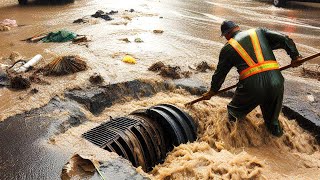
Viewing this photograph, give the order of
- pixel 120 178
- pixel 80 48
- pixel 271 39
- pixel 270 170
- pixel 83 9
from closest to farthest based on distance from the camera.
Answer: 1. pixel 120 178
2. pixel 270 170
3. pixel 271 39
4. pixel 80 48
5. pixel 83 9

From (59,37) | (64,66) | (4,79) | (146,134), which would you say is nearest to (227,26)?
(146,134)

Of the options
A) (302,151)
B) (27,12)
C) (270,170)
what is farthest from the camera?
(27,12)

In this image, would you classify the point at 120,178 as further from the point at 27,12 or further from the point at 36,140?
the point at 27,12

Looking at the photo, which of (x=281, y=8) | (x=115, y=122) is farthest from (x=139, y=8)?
(x=115, y=122)

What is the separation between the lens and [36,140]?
457cm

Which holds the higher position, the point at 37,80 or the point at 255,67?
the point at 255,67

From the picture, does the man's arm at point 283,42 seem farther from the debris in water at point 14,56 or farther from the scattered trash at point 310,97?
the debris in water at point 14,56

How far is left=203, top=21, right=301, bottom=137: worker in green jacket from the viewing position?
4.62m

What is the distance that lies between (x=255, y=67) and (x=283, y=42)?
63 cm

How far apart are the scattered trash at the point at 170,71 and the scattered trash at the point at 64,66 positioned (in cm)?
161

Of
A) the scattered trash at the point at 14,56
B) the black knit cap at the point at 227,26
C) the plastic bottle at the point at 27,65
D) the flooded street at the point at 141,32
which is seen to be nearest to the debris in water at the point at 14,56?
the scattered trash at the point at 14,56

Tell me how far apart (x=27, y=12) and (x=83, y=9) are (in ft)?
9.07

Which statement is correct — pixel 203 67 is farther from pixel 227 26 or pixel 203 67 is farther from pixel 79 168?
pixel 79 168

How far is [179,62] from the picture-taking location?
8.52 m
